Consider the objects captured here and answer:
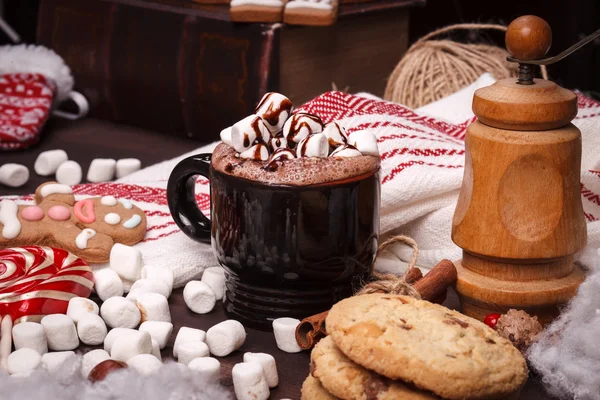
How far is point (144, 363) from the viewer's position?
753mm

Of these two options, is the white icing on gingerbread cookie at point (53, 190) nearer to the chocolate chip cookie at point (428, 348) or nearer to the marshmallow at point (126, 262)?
the marshmallow at point (126, 262)

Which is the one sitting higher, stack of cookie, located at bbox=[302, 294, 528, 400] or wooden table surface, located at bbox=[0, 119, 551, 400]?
stack of cookie, located at bbox=[302, 294, 528, 400]

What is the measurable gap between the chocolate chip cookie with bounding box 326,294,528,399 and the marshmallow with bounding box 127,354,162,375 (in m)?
0.15

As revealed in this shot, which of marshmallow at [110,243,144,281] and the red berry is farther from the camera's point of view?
marshmallow at [110,243,144,281]

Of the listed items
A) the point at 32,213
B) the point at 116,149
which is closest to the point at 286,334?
the point at 32,213

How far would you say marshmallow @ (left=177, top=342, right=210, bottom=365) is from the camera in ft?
2.64

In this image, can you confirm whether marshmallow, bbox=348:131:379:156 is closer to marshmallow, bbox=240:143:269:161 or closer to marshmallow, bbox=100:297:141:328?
marshmallow, bbox=240:143:269:161

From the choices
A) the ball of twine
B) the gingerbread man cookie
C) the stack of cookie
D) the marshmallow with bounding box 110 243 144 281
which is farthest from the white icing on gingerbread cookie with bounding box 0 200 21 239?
the ball of twine

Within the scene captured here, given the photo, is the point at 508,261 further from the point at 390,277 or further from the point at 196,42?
the point at 196,42

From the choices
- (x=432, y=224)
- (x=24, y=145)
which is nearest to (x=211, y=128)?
(x=24, y=145)

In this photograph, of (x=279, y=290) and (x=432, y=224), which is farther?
(x=432, y=224)

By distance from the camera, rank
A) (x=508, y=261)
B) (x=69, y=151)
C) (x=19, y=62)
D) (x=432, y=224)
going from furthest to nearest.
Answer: (x=19, y=62)
(x=69, y=151)
(x=432, y=224)
(x=508, y=261)

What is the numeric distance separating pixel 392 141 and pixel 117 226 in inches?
13.8

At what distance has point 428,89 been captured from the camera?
5.43 ft
